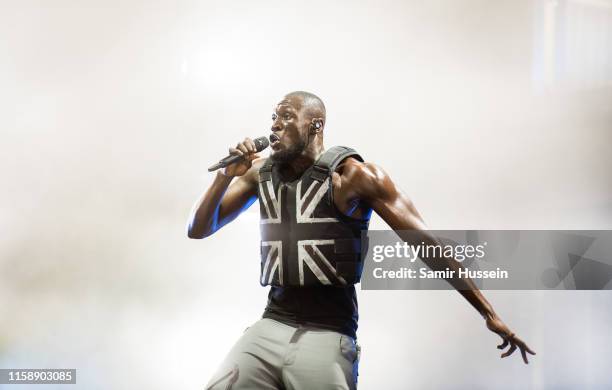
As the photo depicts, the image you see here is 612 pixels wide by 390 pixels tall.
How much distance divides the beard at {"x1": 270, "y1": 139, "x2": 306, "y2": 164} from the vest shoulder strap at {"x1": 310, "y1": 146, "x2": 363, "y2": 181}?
9 cm

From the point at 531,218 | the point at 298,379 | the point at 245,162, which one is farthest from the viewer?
the point at 531,218

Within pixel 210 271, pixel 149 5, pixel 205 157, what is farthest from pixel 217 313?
pixel 149 5

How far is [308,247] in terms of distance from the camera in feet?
7.04

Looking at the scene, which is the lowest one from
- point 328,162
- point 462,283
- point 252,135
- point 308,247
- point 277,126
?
point 462,283

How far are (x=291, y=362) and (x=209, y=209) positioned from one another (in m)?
0.63

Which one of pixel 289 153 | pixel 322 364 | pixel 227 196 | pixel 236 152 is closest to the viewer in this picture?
pixel 322 364

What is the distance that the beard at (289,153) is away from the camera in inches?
88.7

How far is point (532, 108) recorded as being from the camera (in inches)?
133

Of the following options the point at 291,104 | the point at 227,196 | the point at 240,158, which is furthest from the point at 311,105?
the point at 227,196

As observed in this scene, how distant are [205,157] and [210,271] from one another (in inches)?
25.0

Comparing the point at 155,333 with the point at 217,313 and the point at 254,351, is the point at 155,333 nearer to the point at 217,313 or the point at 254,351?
the point at 217,313

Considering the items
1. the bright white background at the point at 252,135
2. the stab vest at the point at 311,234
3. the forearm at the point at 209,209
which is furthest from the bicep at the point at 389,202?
the bright white background at the point at 252,135

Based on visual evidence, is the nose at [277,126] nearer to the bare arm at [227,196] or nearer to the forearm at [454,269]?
the bare arm at [227,196]

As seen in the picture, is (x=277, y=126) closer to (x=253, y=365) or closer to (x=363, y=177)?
(x=363, y=177)
